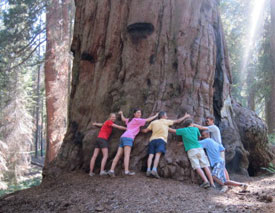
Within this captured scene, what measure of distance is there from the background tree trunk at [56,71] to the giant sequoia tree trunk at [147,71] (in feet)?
17.6

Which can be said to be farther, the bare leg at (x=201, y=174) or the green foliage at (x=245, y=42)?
the green foliage at (x=245, y=42)

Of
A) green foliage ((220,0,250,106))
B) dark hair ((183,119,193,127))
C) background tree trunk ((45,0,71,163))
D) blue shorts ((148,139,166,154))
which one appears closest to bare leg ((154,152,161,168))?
blue shorts ((148,139,166,154))

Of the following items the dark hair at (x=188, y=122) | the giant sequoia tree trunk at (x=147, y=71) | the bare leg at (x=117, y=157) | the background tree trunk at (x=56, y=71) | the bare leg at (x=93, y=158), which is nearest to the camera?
the bare leg at (x=117, y=157)

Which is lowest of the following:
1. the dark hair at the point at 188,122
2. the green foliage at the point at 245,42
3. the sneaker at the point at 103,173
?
the sneaker at the point at 103,173

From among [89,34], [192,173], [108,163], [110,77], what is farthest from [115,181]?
[89,34]

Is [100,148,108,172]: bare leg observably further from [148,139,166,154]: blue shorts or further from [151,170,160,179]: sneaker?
[151,170,160,179]: sneaker

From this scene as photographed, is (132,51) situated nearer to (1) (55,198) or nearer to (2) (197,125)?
(2) (197,125)

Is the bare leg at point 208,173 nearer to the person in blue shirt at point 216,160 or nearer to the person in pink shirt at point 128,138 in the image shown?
the person in blue shirt at point 216,160

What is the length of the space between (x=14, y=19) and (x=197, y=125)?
12.5 meters

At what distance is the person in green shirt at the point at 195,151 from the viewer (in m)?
6.15

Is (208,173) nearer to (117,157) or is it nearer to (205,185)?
(205,185)

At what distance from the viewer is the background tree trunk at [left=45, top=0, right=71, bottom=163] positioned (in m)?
13.6

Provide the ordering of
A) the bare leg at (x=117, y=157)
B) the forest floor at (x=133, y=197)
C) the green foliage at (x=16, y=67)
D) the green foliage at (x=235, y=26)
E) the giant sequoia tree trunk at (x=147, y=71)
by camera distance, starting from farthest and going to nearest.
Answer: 1. the green foliage at (x=235, y=26)
2. the green foliage at (x=16, y=67)
3. the giant sequoia tree trunk at (x=147, y=71)
4. the bare leg at (x=117, y=157)
5. the forest floor at (x=133, y=197)

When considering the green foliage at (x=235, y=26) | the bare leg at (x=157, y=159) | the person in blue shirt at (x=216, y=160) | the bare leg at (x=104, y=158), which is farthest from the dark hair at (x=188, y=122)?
the green foliage at (x=235, y=26)
